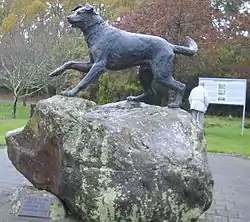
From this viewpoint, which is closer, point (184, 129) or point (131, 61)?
point (184, 129)

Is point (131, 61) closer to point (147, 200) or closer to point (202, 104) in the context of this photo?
point (147, 200)

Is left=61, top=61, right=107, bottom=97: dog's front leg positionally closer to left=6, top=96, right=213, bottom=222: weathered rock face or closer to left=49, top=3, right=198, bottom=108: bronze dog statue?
left=49, top=3, right=198, bottom=108: bronze dog statue

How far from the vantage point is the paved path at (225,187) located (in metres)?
6.35

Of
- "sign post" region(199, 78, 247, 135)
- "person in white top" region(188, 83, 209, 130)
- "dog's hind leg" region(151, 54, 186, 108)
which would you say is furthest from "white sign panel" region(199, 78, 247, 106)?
"dog's hind leg" region(151, 54, 186, 108)

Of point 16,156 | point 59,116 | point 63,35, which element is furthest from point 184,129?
point 63,35

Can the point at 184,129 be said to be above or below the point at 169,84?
below

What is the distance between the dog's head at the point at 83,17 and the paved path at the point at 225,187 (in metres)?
2.59

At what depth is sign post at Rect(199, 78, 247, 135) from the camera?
18844mm

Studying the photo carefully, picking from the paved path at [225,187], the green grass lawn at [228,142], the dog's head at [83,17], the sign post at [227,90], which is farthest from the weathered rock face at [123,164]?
the sign post at [227,90]

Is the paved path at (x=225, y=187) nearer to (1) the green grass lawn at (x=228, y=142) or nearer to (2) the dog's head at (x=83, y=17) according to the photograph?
(1) the green grass lawn at (x=228, y=142)

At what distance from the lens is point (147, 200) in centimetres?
542

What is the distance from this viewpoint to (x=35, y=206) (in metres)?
5.91

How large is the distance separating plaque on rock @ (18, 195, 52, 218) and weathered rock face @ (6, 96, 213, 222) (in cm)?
19

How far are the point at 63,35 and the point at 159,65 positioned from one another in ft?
77.2
